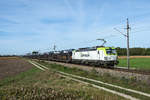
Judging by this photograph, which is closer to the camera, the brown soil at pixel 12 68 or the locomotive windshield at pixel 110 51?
the locomotive windshield at pixel 110 51

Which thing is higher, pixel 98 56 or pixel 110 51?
pixel 110 51

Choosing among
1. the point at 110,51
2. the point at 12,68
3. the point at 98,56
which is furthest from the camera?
the point at 12,68

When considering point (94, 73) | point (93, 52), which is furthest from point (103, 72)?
point (93, 52)

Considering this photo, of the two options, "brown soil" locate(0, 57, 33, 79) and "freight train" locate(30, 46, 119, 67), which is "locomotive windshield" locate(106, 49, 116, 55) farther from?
"brown soil" locate(0, 57, 33, 79)

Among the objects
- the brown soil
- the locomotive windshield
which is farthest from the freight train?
the brown soil

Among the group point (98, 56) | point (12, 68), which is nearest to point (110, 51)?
point (98, 56)

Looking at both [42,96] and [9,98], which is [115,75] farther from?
[9,98]

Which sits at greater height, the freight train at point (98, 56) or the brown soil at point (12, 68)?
the freight train at point (98, 56)

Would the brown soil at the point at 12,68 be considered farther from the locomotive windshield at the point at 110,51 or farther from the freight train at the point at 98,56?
the locomotive windshield at the point at 110,51

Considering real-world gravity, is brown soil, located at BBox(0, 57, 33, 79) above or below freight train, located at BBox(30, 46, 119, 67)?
below

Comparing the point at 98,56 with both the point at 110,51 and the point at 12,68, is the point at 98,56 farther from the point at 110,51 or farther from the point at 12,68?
the point at 12,68

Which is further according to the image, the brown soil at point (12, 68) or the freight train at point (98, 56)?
the brown soil at point (12, 68)

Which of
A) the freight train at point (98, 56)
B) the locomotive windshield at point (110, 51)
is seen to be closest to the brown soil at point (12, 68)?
the freight train at point (98, 56)

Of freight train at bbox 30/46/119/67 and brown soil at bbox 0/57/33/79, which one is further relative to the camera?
brown soil at bbox 0/57/33/79
